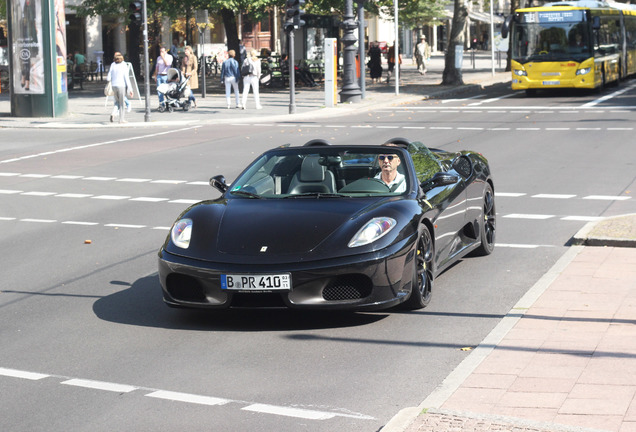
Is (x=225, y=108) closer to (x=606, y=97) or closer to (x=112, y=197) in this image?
(x=606, y=97)

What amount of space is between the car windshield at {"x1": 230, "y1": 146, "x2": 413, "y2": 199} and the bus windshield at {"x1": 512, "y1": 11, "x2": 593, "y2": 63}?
29399mm

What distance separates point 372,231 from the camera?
7875 mm

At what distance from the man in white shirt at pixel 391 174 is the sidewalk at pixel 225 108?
20543 mm

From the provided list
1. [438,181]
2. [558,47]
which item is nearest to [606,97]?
[558,47]

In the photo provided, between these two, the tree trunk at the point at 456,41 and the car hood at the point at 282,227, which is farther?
the tree trunk at the point at 456,41

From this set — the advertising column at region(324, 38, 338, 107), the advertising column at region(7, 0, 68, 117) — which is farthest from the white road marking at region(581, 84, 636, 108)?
the advertising column at region(7, 0, 68, 117)

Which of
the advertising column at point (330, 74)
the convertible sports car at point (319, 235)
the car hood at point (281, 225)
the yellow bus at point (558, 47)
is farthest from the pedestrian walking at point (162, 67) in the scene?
the car hood at point (281, 225)

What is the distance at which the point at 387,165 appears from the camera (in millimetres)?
8961

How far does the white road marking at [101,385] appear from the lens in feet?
20.9

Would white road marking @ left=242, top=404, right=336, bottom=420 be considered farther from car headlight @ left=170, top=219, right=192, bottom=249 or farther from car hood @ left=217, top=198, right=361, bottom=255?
car headlight @ left=170, top=219, right=192, bottom=249

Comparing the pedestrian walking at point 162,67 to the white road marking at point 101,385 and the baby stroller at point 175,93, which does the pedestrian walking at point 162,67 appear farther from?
the white road marking at point 101,385

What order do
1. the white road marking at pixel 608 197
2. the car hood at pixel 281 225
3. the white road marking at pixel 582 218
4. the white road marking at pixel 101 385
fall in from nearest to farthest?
the white road marking at pixel 101 385
the car hood at pixel 281 225
the white road marking at pixel 582 218
the white road marking at pixel 608 197

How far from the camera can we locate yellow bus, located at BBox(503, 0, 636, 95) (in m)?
36.9

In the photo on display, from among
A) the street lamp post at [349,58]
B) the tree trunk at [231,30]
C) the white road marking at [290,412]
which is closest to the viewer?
the white road marking at [290,412]
